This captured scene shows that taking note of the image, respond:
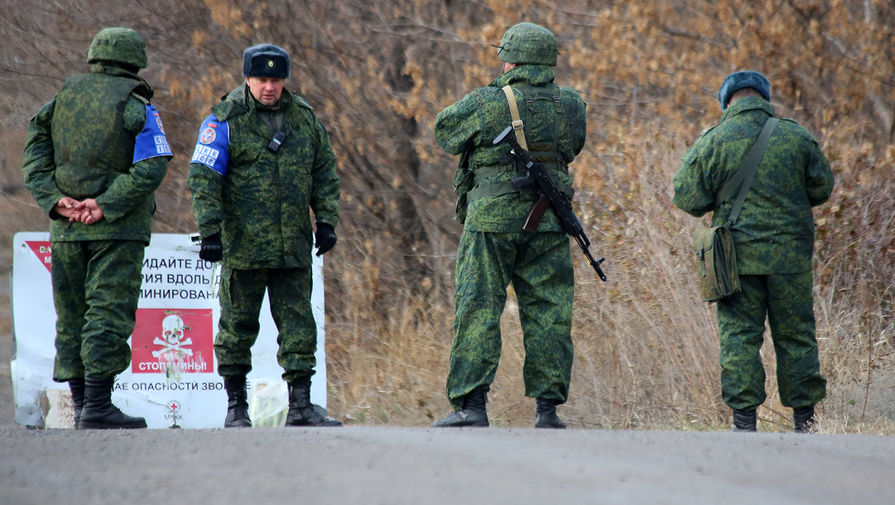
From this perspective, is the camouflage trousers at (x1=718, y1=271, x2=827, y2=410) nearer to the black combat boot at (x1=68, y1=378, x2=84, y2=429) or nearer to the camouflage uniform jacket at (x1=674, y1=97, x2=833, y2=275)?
the camouflage uniform jacket at (x1=674, y1=97, x2=833, y2=275)

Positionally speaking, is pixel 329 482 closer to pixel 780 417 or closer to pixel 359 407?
pixel 780 417

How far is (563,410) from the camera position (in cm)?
808

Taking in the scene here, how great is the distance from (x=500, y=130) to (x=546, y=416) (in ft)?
4.40

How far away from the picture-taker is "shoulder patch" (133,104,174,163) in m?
6.18

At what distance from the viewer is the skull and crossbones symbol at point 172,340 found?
25.1 ft

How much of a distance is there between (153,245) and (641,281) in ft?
9.92

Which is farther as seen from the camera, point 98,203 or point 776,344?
point 776,344

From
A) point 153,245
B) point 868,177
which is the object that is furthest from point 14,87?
point 868,177

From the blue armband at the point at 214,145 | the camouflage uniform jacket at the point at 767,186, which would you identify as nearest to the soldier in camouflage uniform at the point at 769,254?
the camouflage uniform jacket at the point at 767,186

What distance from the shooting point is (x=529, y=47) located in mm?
6039

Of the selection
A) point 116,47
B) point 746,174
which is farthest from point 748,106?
point 116,47

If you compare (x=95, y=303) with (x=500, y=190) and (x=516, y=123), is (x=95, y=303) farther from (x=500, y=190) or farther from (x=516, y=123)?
(x=516, y=123)

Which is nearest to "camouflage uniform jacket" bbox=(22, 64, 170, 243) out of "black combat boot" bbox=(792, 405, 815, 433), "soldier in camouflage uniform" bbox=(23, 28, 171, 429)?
"soldier in camouflage uniform" bbox=(23, 28, 171, 429)

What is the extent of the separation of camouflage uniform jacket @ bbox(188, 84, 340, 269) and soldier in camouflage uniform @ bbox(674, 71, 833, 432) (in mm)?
1947
